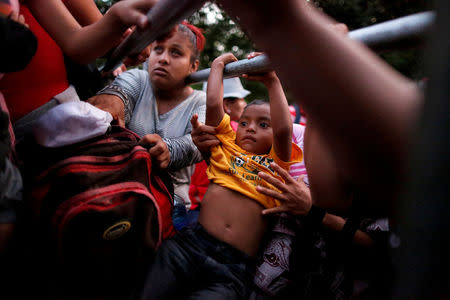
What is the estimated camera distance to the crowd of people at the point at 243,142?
1.02 feet

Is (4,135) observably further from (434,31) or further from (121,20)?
(434,31)

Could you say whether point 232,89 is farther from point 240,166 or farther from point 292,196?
point 292,196

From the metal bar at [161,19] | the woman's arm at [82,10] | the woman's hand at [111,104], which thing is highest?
the woman's arm at [82,10]

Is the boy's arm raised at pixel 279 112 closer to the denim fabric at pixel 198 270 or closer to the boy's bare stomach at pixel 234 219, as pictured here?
the boy's bare stomach at pixel 234 219

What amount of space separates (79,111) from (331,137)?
2.41 feet

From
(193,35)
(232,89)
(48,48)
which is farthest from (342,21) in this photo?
(48,48)

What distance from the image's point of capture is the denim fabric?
112cm

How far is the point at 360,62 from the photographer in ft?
1.03

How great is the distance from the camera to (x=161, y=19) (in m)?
0.67

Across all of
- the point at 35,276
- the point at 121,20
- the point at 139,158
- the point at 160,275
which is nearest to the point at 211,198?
the point at 160,275

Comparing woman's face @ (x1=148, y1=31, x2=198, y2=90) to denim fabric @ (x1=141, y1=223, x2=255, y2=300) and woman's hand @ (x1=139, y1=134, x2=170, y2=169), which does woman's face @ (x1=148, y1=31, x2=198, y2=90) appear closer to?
woman's hand @ (x1=139, y1=134, x2=170, y2=169)

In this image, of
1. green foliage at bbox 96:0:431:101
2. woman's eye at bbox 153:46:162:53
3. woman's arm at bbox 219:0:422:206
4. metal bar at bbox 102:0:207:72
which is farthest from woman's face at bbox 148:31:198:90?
green foliage at bbox 96:0:431:101

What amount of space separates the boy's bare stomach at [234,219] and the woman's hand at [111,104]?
0.62 m

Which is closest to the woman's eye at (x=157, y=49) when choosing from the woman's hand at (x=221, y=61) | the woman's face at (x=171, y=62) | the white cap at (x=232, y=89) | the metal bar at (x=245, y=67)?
the woman's face at (x=171, y=62)
